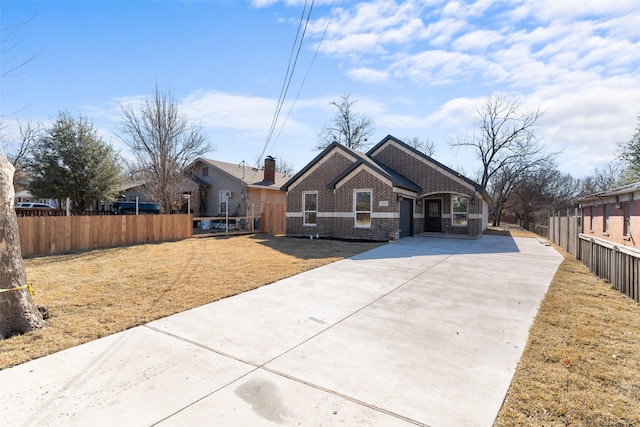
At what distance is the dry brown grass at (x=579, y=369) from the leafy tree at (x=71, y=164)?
72.5ft

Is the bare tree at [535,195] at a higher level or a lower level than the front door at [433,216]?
higher

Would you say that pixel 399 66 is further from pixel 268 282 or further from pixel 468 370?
pixel 468 370

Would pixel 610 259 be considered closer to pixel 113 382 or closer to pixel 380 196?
pixel 380 196

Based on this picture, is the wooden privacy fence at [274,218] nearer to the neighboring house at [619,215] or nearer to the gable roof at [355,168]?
the gable roof at [355,168]

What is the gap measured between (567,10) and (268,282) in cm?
1018

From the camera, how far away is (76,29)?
838cm

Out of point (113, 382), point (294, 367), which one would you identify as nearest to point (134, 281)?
point (113, 382)

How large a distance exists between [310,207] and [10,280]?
14.5 m

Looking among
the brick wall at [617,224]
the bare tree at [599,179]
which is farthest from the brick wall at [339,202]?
the bare tree at [599,179]

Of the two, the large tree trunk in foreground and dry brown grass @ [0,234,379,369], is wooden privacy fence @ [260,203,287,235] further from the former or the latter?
the large tree trunk in foreground

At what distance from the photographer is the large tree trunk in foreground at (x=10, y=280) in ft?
13.9

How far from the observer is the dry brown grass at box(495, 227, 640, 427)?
2.74m

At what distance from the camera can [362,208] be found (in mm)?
16297

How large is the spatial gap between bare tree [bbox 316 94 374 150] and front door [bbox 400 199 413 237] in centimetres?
2252
